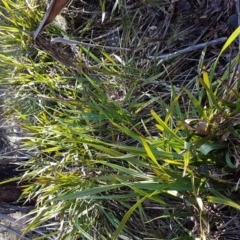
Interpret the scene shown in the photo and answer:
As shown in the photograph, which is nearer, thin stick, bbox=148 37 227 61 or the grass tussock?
the grass tussock

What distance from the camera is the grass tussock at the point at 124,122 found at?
1.10m

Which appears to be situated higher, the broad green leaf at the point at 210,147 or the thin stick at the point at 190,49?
the thin stick at the point at 190,49

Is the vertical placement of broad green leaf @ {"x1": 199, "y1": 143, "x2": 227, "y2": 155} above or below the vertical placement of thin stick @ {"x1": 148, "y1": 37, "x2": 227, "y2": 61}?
below

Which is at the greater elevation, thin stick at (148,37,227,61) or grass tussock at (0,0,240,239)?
thin stick at (148,37,227,61)

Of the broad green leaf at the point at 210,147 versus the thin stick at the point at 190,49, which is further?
the thin stick at the point at 190,49

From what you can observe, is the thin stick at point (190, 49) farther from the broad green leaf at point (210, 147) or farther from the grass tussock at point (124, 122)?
the broad green leaf at point (210, 147)

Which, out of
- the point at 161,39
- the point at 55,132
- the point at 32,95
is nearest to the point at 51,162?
the point at 55,132

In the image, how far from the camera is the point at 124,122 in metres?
1.30

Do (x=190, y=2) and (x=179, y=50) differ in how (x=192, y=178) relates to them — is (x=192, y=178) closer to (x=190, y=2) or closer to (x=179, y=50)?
(x=179, y=50)

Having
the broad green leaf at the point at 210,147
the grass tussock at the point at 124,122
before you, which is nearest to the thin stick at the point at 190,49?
the grass tussock at the point at 124,122

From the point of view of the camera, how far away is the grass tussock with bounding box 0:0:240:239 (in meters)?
1.10

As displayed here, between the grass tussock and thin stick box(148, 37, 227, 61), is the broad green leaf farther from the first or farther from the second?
thin stick box(148, 37, 227, 61)

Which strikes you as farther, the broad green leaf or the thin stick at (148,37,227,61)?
the thin stick at (148,37,227,61)

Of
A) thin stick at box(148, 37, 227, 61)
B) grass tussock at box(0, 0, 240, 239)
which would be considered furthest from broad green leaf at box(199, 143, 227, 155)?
thin stick at box(148, 37, 227, 61)
